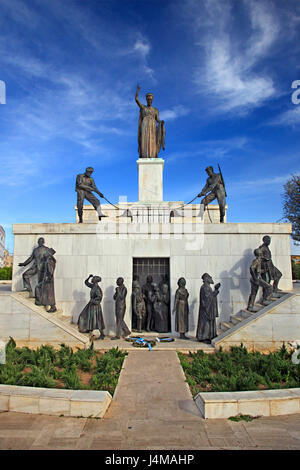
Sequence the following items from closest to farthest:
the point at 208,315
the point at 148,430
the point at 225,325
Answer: the point at 148,430 < the point at 208,315 < the point at 225,325

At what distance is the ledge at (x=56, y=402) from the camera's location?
484 cm

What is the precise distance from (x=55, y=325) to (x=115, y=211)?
27.1ft

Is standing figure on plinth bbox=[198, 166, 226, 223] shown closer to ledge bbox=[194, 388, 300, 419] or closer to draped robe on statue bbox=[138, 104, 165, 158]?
draped robe on statue bbox=[138, 104, 165, 158]

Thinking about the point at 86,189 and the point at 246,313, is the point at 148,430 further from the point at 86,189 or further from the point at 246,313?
the point at 86,189

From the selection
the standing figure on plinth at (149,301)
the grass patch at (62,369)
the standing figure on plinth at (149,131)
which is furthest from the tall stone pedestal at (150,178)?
the grass patch at (62,369)

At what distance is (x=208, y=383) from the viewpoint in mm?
6449

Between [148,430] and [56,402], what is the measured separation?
1539mm

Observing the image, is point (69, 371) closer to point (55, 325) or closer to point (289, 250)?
point (55, 325)

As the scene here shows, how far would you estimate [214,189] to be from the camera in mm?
12102

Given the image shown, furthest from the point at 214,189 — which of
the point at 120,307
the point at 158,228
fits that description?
the point at 120,307

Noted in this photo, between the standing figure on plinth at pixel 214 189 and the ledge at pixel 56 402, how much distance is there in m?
8.67

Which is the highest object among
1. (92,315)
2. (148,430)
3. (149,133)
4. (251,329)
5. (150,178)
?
(149,133)

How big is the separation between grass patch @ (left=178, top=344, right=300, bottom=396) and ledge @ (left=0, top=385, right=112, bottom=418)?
6.66ft
